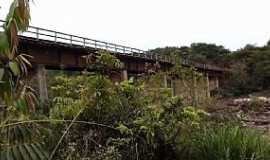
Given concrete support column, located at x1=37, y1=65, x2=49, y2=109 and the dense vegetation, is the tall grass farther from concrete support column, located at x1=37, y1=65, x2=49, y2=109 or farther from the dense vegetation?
concrete support column, located at x1=37, y1=65, x2=49, y2=109

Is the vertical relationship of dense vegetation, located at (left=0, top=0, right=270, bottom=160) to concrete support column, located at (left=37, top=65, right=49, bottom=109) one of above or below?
below

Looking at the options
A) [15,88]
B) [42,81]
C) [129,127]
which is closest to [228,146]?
[129,127]

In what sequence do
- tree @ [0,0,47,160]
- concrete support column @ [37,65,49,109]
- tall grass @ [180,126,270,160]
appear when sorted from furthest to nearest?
1. concrete support column @ [37,65,49,109]
2. tall grass @ [180,126,270,160]
3. tree @ [0,0,47,160]

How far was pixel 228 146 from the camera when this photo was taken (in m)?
6.57

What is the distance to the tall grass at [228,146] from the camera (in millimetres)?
6488

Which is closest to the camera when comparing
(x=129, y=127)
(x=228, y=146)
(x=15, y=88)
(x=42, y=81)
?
(x=15, y=88)

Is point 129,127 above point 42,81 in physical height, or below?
below

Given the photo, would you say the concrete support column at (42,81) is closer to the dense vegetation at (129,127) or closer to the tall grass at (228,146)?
the dense vegetation at (129,127)

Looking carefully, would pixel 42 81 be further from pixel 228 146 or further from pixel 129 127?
pixel 228 146

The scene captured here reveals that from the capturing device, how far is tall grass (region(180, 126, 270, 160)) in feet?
21.3

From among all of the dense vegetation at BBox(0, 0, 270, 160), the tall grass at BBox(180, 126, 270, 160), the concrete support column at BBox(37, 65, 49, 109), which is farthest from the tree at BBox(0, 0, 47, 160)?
the concrete support column at BBox(37, 65, 49, 109)

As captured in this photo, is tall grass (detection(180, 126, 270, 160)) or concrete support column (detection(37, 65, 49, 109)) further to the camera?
concrete support column (detection(37, 65, 49, 109))

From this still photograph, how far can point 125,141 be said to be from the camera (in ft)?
21.4

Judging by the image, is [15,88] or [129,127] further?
[129,127]
